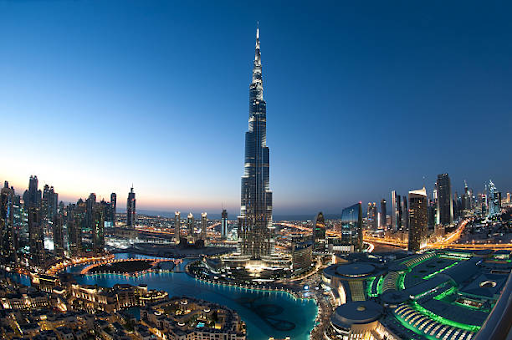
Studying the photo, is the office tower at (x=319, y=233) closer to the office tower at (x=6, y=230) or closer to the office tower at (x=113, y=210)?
the office tower at (x=6, y=230)

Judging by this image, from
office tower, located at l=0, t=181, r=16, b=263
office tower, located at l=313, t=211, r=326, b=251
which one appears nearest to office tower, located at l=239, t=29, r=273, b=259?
office tower, located at l=313, t=211, r=326, b=251

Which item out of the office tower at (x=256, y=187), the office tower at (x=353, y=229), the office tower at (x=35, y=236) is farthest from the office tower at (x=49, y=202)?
the office tower at (x=353, y=229)

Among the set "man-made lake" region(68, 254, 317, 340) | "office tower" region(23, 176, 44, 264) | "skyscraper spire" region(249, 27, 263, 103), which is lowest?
"man-made lake" region(68, 254, 317, 340)

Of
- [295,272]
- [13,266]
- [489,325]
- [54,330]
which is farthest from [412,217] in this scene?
[13,266]

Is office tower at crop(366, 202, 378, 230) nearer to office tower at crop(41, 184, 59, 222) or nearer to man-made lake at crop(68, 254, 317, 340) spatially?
man-made lake at crop(68, 254, 317, 340)

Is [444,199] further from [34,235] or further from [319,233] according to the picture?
[34,235]

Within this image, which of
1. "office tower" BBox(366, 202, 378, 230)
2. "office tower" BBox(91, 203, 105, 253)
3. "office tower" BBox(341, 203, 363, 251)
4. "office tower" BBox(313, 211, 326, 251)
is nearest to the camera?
"office tower" BBox(341, 203, 363, 251)

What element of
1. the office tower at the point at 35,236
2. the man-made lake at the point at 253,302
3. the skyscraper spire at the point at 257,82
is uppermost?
the skyscraper spire at the point at 257,82
